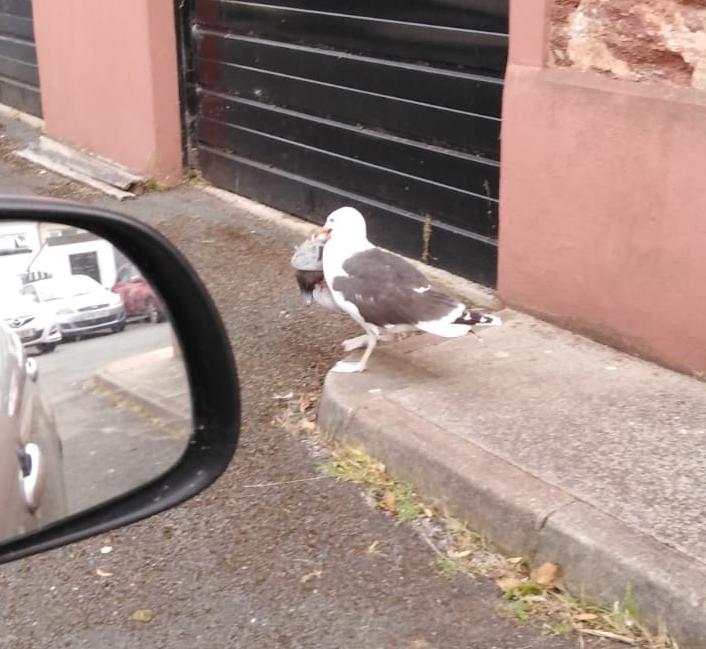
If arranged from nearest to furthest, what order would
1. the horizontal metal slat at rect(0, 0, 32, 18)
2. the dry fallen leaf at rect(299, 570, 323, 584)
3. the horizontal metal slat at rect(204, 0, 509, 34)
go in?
the dry fallen leaf at rect(299, 570, 323, 584), the horizontal metal slat at rect(204, 0, 509, 34), the horizontal metal slat at rect(0, 0, 32, 18)

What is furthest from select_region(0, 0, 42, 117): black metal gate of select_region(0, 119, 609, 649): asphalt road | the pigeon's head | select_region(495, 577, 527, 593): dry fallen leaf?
select_region(495, 577, 527, 593): dry fallen leaf

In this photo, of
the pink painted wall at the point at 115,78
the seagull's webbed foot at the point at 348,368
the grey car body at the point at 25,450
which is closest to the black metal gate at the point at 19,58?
the pink painted wall at the point at 115,78

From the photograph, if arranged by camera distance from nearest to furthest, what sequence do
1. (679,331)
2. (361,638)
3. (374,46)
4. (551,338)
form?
(361,638)
(679,331)
(551,338)
(374,46)

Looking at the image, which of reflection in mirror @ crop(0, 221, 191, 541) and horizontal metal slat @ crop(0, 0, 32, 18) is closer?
reflection in mirror @ crop(0, 221, 191, 541)

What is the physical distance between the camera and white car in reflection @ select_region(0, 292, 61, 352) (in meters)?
1.67

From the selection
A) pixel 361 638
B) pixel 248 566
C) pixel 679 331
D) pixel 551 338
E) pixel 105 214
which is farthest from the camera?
pixel 551 338

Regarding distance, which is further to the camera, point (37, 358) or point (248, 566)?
point (248, 566)

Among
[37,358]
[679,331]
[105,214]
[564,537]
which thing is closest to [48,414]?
[37,358]

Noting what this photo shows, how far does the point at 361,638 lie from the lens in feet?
9.89

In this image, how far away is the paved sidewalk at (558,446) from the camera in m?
2.99

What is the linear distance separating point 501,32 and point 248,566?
2.81 metres

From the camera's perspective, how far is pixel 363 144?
596cm

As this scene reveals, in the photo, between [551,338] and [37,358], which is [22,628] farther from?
[551,338]

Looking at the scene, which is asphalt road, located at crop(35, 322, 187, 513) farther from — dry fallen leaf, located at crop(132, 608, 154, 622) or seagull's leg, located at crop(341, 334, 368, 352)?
seagull's leg, located at crop(341, 334, 368, 352)
